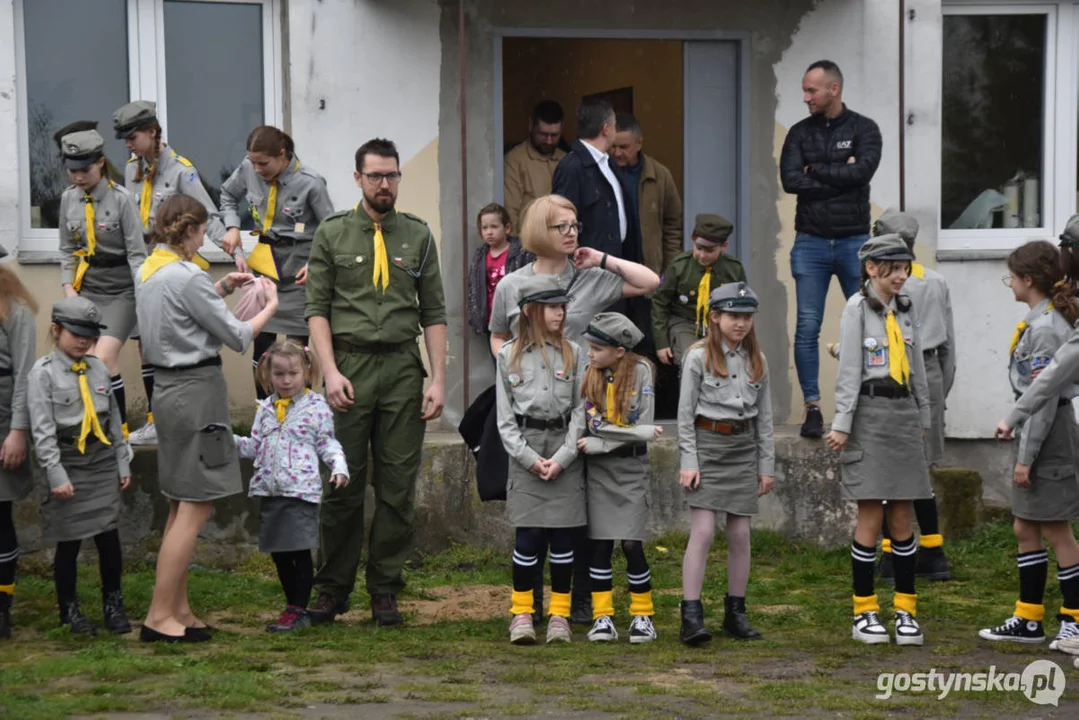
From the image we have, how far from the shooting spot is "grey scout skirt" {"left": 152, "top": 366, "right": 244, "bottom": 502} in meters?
7.20

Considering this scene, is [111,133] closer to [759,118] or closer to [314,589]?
[314,589]

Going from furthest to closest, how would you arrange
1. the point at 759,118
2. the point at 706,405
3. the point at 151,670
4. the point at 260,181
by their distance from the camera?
the point at 759,118 → the point at 260,181 → the point at 706,405 → the point at 151,670

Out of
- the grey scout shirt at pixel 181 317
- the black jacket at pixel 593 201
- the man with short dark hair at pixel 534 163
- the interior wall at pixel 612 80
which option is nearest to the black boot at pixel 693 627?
the black jacket at pixel 593 201

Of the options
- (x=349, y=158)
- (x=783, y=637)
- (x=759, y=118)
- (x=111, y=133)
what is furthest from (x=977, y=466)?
(x=111, y=133)

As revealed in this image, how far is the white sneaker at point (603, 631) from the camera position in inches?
287

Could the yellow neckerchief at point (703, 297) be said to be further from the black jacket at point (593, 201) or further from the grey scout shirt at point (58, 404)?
the grey scout shirt at point (58, 404)

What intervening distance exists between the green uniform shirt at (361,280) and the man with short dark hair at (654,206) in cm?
288

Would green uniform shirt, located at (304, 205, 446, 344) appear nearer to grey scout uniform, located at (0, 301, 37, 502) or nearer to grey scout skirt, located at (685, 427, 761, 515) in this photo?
grey scout uniform, located at (0, 301, 37, 502)

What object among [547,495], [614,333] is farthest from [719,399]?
[547,495]

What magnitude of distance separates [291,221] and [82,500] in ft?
7.34

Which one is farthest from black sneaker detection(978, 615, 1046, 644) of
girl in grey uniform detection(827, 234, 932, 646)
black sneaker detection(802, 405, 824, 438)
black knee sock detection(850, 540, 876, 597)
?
black sneaker detection(802, 405, 824, 438)

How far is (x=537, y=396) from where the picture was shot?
723 cm

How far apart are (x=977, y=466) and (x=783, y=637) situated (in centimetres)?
373

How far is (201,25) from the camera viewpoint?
10.2 metres
